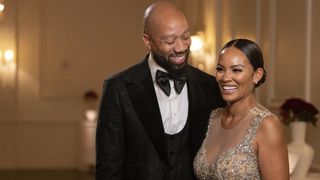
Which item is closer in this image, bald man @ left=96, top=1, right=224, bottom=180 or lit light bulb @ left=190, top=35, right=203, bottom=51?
bald man @ left=96, top=1, right=224, bottom=180

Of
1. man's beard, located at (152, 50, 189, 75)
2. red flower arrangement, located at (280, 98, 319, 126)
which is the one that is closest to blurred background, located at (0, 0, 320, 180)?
red flower arrangement, located at (280, 98, 319, 126)

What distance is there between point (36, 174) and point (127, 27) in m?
2.96

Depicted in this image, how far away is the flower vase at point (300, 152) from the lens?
4.07 metres

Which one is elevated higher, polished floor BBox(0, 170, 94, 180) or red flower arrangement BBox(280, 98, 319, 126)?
red flower arrangement BBox(280, 98, 319, 126)

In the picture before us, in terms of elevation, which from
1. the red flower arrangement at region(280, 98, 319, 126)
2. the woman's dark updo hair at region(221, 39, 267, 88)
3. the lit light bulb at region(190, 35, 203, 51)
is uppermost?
the lit light bulb at region(190, 35, 203, 51)

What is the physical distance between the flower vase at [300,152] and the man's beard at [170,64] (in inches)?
71.3

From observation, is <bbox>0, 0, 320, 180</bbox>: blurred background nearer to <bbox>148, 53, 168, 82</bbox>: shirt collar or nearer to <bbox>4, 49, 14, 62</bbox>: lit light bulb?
→ <bbox>4, 49, 14, 62</bbox>: lit light bulb

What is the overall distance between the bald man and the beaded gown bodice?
9cm

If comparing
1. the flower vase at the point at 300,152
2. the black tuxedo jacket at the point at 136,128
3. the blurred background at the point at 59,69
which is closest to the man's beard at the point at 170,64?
the black tuxedo jacket at the point at 136,128

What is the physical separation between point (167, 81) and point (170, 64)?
119 millimetres

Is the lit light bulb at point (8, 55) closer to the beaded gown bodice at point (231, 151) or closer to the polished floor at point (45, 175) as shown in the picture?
the polished floor at point (45, 175)

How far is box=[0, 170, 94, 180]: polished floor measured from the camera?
29.7 ft

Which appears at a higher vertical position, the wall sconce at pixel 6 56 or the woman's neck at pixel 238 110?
the wall sconce at pixel 6 56

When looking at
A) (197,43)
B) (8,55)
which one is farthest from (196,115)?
(8,55)
